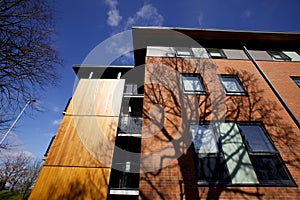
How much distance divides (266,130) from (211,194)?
139 inches

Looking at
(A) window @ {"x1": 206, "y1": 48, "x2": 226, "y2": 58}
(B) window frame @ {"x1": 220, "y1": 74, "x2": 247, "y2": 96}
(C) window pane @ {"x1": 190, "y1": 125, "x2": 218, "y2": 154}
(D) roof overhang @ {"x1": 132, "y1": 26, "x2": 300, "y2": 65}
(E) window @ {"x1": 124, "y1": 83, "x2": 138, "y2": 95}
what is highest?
(D) roof overhang @ {"x1": 132, "y1": 26, "x2": 300, "y2": 65}

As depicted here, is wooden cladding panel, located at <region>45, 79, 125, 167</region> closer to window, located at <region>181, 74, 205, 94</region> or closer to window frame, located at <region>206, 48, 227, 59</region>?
window, located at <region>181, 74, 205, 94</region>

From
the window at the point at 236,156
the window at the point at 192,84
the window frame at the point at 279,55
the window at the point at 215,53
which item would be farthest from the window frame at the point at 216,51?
the window at the point at 236,156

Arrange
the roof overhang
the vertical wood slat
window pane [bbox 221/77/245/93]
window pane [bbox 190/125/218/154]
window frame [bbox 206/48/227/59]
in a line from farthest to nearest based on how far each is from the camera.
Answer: the roof overhang → window frame [bbox 206/48/227/59] → window pane [bbox 221/77/245/93] → the vertical wood slat → window pane [bbox 190/125/218/154]

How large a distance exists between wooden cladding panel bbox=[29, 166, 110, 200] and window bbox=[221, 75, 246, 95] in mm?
6916

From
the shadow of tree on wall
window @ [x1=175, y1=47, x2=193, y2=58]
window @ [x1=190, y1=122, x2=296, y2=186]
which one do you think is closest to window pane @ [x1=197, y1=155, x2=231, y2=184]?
window @ [x1=190, y1=122, x2=296, y2=186]

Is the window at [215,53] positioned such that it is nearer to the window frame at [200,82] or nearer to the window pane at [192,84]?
the window frame at [200,82]

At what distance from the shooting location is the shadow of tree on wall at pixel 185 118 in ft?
13.2

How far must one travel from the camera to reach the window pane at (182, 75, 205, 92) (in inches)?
271

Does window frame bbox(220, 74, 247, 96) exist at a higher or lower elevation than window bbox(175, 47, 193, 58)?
lower

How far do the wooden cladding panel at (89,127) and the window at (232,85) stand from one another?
19.6 feet

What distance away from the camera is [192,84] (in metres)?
7.14

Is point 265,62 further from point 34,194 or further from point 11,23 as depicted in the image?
point 34,194

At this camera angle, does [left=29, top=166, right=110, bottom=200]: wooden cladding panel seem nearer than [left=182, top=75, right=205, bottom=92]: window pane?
Yes
